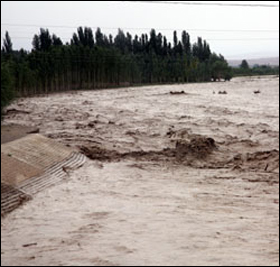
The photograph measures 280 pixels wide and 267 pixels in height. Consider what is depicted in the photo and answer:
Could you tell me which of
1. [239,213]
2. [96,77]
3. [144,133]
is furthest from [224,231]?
[96,77]

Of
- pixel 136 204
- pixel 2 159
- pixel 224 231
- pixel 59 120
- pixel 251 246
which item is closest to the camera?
pixel 251 246

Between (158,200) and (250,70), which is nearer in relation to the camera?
(158,200)

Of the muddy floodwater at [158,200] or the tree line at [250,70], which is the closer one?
the muddy floodwater at [158,200]

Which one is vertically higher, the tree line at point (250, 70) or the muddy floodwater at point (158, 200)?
the tree line at point (250, 70)

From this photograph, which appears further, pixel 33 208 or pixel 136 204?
pixel 136 204

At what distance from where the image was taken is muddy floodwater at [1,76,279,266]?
5.46 metres

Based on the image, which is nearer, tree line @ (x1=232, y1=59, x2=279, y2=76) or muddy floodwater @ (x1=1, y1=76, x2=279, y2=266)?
muddy floodwater @ (x1=1, y1=76, x2=279, y2=266)

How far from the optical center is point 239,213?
732cm

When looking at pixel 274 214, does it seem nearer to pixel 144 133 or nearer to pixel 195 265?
pixel 195 265

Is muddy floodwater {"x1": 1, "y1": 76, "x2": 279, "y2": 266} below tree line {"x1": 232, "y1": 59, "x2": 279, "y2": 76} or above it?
below

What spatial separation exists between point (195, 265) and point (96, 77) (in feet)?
88.6

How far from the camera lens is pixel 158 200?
802 centimetres

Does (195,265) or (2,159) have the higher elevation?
(2,159)

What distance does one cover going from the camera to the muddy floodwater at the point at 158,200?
546 centimetres
